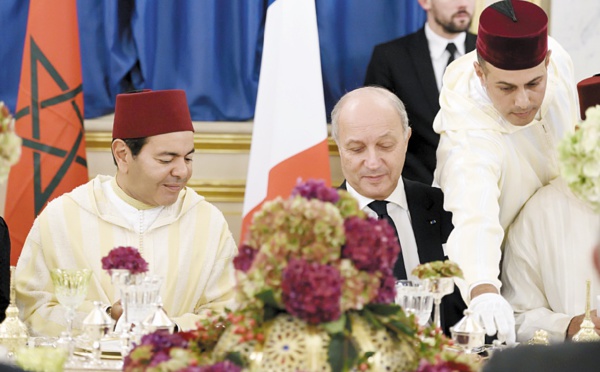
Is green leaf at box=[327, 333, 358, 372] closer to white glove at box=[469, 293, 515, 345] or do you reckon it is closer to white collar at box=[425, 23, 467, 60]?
white glove at box=[469, 293, 515, 345]

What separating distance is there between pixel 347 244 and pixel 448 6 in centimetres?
327

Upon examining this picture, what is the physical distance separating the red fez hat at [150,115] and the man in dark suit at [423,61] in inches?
55.6

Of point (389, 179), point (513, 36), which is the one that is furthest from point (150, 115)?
point (513, 36)

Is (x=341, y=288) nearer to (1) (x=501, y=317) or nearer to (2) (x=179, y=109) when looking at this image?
(1) (x=501, y=317)

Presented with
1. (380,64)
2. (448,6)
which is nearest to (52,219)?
(380,64)

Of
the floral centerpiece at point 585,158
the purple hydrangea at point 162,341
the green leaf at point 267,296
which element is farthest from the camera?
the floral centerpiece at point 585,158

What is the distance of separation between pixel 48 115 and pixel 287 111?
1111 millimetres

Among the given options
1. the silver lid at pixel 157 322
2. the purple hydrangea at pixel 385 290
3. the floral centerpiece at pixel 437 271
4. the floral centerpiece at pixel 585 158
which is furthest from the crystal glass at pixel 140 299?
the floral centerpiece at pixel 585 158

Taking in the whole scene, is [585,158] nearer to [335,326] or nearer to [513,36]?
[335,326]

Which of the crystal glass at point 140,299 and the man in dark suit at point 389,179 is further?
the man in dark suit at point 389,179

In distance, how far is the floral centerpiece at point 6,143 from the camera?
235 centimetres

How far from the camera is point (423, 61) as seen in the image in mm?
5242

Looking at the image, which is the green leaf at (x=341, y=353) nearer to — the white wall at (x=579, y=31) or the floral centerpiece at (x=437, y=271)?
the floral centerpiece at (x=437, y=271)

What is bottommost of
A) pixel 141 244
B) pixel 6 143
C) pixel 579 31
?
pixel 6 143
